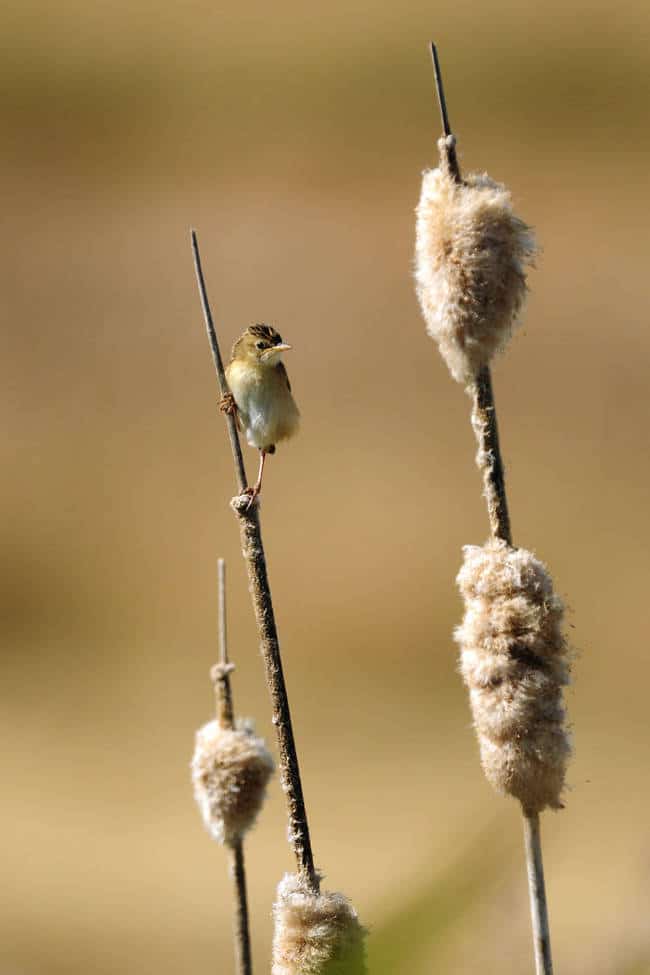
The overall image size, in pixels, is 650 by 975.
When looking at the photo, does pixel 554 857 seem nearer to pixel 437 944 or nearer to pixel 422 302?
pixel 422 302

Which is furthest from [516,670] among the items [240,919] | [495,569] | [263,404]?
[263,404]

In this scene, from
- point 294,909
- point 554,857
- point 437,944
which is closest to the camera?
point 437,944

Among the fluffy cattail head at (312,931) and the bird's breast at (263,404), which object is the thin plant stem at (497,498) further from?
the bird's breast at (263,404)

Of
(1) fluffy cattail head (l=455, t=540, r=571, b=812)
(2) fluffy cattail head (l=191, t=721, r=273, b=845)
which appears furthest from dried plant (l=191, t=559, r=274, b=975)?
(1) fluffy cattail head (l=455, t=540, r=571, b=812)

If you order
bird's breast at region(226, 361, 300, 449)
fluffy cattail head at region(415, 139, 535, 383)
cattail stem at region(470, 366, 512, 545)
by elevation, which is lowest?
cattail stem at region(470, 366, 512, 545)

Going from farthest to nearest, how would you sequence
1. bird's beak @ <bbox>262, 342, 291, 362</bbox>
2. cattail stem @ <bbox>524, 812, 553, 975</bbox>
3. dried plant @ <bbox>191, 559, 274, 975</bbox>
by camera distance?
bird's beak @ <bbox>262, 342, 291, 362</bbox> < dried plant @ <bbox>191, 559, 274, 975</bbox> < cattail stem @ <bbox>524, 812, 553, 975</bbox>

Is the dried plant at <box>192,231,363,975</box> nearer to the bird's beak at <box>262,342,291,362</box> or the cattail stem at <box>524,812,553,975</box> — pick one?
the cattail stem at <box>524,812,553,975</box>

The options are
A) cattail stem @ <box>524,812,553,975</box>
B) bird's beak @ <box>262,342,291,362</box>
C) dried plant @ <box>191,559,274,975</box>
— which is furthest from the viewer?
bird's beak @ <box>262,342,291,362</box>

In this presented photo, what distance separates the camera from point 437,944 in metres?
0.20

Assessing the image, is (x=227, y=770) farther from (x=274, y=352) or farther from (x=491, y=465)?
(x=274, y=352)

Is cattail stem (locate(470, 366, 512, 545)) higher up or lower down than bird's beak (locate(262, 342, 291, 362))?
lower down

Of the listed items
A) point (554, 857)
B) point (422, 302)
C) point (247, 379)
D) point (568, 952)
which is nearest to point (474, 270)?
point (422, 302)

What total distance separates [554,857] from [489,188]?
2.65 m

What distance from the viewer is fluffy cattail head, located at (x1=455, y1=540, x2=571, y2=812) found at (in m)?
0.48
